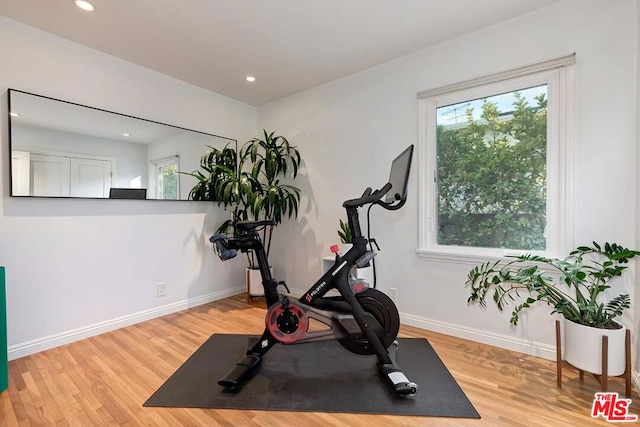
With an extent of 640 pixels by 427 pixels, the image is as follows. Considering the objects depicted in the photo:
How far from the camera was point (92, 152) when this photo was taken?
A: 262cm

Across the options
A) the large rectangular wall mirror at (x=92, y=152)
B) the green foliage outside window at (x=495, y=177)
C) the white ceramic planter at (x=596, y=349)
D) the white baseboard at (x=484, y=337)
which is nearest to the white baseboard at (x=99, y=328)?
the large rectangular wall mirror at (x=92, y=152)

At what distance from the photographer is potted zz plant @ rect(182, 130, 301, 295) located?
3.32m

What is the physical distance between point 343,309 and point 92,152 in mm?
2551

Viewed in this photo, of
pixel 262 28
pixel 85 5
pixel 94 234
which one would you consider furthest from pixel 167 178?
pixel 262 28

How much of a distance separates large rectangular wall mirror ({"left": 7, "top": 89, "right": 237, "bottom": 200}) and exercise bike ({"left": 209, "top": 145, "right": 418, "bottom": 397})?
58.0 inches

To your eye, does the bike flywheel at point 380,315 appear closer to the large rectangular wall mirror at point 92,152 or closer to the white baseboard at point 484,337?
the white baseboard at point 484,337

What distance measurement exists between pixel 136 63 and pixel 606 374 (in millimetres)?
4342

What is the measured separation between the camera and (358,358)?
222 centimetres

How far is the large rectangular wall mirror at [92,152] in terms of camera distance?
2.28m

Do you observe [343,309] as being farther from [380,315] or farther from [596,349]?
[596,349]

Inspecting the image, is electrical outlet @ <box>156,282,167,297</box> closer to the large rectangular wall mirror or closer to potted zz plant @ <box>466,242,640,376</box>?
the large rectangular wall mirror

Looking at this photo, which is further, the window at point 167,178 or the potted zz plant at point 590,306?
the window at point 167,178

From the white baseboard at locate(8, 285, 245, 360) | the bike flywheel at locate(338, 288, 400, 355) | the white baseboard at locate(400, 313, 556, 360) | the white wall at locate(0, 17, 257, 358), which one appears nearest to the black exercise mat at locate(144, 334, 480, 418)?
the bike flywheel at locate(338, 288, 400, 355)

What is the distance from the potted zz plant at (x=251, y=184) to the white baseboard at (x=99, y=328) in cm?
63
